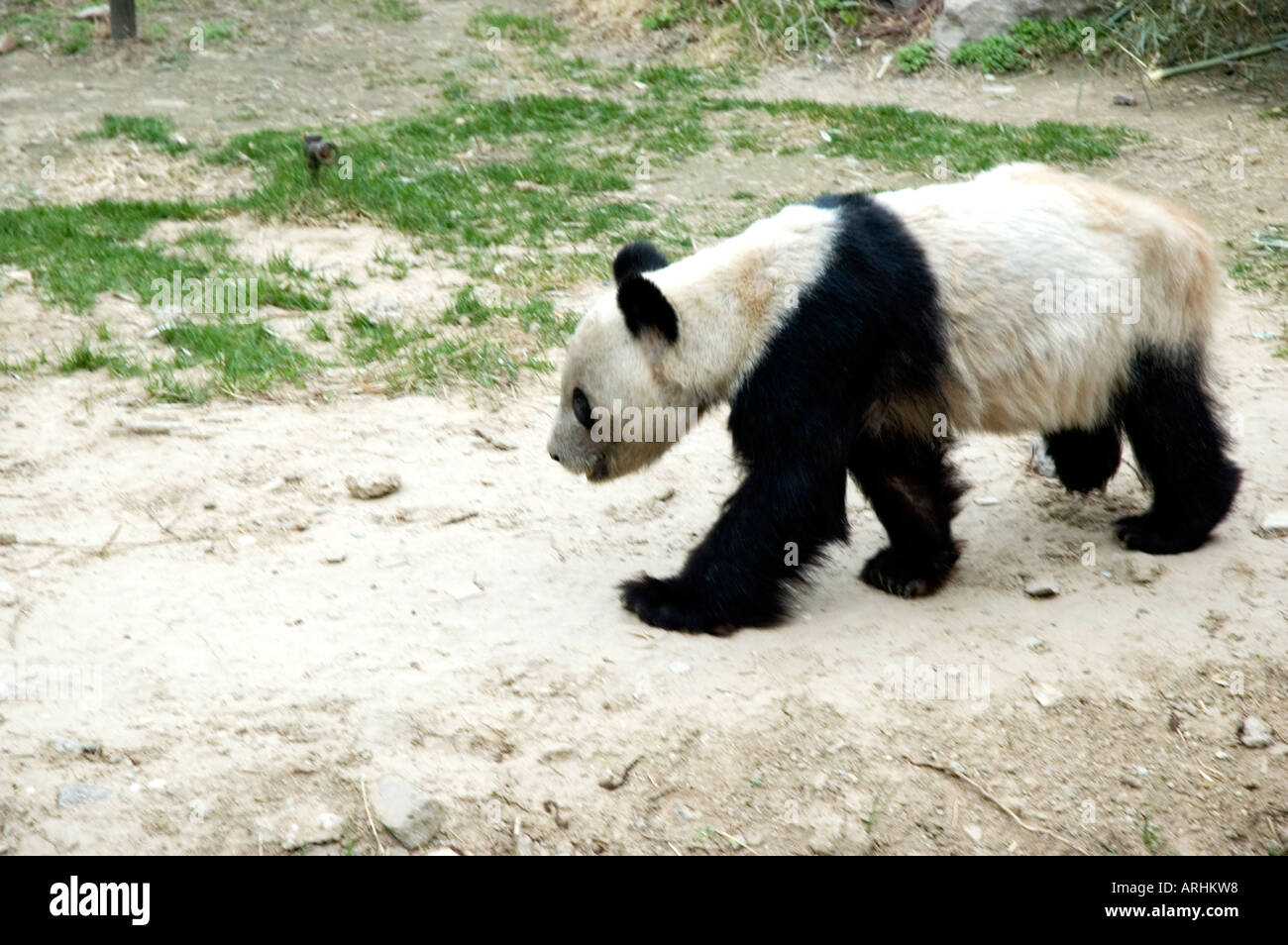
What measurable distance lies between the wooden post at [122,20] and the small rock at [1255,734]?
46.4ft

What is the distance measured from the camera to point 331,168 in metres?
10.3

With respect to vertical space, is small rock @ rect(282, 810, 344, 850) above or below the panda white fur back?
below

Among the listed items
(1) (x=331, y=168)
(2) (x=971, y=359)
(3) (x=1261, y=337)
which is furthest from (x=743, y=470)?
(1) (x=331, y=168)

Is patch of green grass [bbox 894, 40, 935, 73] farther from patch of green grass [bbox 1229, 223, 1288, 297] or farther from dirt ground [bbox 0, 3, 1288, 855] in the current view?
dirt ground [bbox 0, 3, 1288, 855]

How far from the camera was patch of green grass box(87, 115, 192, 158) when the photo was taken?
11.4m

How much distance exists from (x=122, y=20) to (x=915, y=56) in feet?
28.6

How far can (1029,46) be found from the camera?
13117mm

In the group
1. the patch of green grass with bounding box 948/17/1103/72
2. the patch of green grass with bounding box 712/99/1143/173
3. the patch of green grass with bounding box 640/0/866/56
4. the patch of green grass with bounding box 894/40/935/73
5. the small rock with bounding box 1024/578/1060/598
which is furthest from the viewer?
the patch of green grass with bounding box 640/0/866/56

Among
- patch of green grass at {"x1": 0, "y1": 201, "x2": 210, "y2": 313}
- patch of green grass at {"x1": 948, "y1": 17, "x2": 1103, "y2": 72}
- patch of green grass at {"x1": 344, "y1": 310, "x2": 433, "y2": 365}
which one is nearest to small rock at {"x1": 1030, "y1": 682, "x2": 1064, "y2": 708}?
patch of green grass at {"x1": 344, "y1": 310, "x2": 433, "y2": 365}

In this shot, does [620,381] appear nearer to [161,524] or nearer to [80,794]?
[161,524]

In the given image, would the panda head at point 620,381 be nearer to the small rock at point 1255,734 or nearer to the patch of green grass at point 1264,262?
the small rock at point 1255,734

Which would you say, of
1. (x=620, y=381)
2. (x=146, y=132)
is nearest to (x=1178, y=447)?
(x=620, y=381)

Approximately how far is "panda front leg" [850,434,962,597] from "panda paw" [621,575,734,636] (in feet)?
2.69

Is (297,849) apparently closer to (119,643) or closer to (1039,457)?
(119,643)
